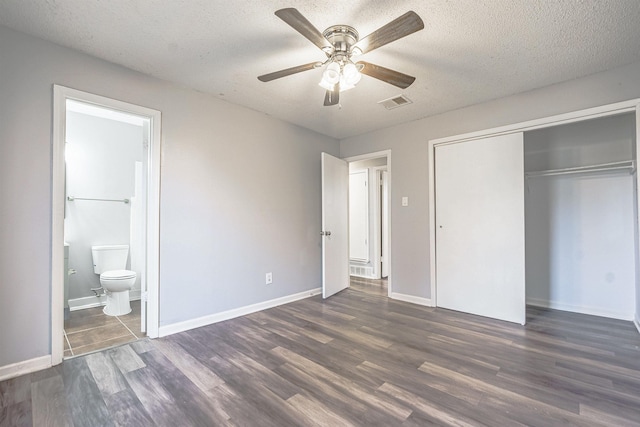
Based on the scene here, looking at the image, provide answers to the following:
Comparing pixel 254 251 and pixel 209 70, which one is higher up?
pixel 209 70

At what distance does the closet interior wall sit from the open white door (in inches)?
92.0

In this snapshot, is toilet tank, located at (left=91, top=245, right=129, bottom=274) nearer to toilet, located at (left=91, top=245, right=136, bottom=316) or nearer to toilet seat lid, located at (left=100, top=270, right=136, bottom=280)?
toilet, located at (left=91, top=245, right=136, bottom=316)

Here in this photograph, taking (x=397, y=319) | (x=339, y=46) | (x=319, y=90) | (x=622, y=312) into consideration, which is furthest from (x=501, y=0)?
(x=622, y=312)

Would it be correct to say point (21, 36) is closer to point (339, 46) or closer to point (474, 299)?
point (339, 46)

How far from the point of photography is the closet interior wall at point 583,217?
3008 millimetres

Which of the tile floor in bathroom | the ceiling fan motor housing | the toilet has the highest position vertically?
the ceiling fan motor housing

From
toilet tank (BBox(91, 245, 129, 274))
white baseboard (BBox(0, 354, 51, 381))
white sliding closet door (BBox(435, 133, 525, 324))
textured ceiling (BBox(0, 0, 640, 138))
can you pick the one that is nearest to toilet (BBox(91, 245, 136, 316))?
toilet tank (BBox(91, 245, 129, 274))

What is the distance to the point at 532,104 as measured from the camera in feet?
9.31

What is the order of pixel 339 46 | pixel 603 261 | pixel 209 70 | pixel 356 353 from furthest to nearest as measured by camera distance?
1. pixel 603 261
2. pixel 209 70
3. pixel 356 353
4. pixel 339 46

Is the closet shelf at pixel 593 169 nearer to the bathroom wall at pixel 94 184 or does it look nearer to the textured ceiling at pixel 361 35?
the textured ceiling at pixel 361 35

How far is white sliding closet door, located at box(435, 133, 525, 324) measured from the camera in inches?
115

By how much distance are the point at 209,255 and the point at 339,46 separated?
7.25ft

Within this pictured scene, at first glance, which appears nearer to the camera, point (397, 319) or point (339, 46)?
point (339, 46)

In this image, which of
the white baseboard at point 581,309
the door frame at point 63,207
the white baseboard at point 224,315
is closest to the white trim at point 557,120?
the white baseboard at point 581,309
